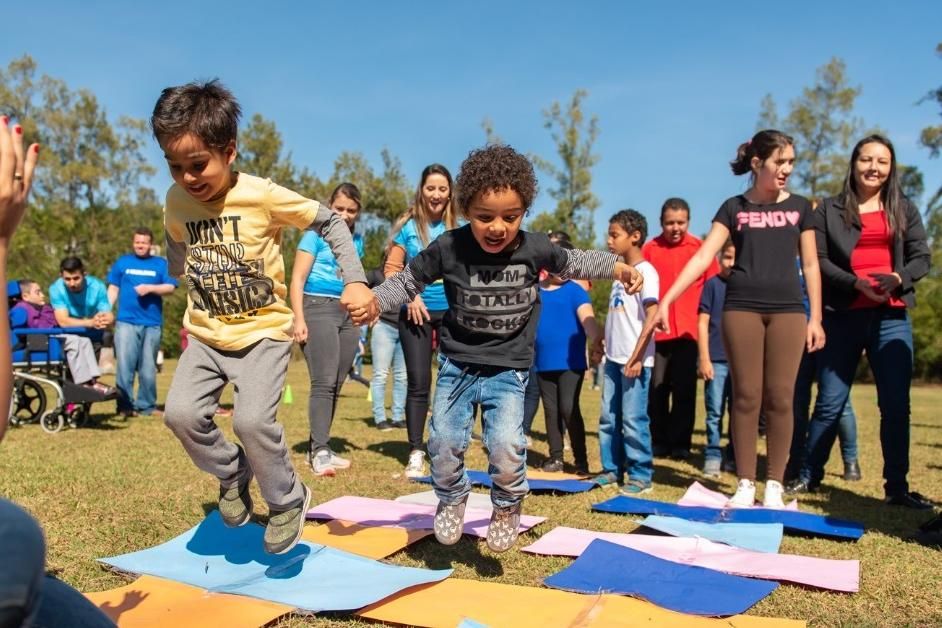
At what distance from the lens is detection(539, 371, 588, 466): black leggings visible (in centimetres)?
671

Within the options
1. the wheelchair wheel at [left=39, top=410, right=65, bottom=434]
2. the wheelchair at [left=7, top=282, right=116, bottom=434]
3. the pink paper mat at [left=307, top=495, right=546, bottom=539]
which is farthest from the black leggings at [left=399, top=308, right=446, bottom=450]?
the wheelchair wheel at [left=39, top=410, right=65, bottom=434]

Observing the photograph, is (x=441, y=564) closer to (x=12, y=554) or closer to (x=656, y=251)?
(x=12, y=554)

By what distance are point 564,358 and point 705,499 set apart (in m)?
1.67

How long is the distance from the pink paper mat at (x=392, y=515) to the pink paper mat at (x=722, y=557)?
1.07 feet

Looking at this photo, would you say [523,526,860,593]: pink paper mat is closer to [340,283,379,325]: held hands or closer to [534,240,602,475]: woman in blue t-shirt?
[340,283,379,325]: held hands

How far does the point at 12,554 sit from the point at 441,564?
112 inches

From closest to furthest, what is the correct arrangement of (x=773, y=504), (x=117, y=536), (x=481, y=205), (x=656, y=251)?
1. (x=481, y=205)
2. (x=117, y=536)
3. (x=773, y=504)
4. (x=656, y=251)

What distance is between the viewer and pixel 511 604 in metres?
3.23

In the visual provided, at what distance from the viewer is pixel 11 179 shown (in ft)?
5.21

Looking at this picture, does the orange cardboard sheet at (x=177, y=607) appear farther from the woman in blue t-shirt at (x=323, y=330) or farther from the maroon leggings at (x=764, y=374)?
the maroon leggings at (x=764, y=374)

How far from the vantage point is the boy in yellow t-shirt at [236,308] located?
3553mm

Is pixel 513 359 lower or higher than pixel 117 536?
higher

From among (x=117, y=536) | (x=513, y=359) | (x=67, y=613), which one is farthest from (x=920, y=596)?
(x=117, y=536)

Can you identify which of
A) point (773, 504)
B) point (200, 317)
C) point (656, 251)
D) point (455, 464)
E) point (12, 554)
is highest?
point (656, 251)
